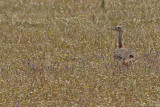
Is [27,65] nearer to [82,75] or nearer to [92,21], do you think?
[82,75]

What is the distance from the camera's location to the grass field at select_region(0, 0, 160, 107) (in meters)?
6.99

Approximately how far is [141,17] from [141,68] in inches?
266

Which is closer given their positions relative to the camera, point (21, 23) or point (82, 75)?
point (82, 75)

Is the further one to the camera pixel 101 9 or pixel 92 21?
pixel 101 9

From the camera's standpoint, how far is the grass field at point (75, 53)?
6.99 metres

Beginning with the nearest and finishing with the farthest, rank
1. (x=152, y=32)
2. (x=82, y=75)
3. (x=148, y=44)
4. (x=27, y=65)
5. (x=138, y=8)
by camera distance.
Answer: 1. (x=82, y=75)
2. (x=27, y=65)
3. (x=148, y=44)
4. (x=152, y=32)
5. (x=138, y=8)

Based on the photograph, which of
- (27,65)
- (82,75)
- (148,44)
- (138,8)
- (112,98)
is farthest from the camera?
(138,8)

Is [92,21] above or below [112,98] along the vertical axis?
above

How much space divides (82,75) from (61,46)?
350 centimetres

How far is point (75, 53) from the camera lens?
10555 mm

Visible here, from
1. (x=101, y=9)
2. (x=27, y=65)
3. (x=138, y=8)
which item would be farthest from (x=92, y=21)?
(x=27, y=65)

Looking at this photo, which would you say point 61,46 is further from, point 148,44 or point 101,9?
point 101,9

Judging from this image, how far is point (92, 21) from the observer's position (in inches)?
566

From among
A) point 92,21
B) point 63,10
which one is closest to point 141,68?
point 92,21
